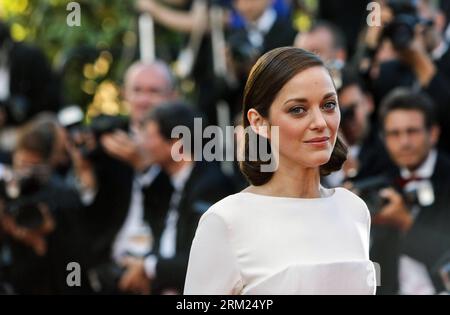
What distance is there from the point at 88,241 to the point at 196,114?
93cm

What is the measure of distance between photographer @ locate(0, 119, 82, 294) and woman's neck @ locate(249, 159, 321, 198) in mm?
2968

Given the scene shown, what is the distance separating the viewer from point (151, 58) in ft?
22.4

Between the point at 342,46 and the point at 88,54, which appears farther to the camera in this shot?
the point at 88,54

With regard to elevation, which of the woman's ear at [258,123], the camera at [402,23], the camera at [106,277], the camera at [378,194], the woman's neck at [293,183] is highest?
the camera at [402,23]

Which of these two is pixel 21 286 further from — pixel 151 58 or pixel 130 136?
pixel 151 58

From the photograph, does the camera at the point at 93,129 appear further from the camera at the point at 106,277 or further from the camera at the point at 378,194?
the camera at the point at 378,194

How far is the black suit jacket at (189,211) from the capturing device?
4746 millimetres

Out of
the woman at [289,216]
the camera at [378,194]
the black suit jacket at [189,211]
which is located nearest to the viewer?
the woman at [289,216]

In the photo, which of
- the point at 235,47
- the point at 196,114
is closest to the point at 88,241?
the point at 196,114

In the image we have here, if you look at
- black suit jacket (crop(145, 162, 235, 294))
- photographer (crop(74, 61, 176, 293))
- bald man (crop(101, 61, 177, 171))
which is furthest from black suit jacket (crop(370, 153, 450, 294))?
bald man (crop(101, 61, 177, 171))

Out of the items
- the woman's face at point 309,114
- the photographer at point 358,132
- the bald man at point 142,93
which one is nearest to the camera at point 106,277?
the bald man at point 142,93

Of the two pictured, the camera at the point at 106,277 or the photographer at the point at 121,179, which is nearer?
the camera at the point at 106,277

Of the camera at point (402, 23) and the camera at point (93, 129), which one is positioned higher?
the camera at point (402, 23)

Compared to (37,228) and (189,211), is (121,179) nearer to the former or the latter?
(37,228)
